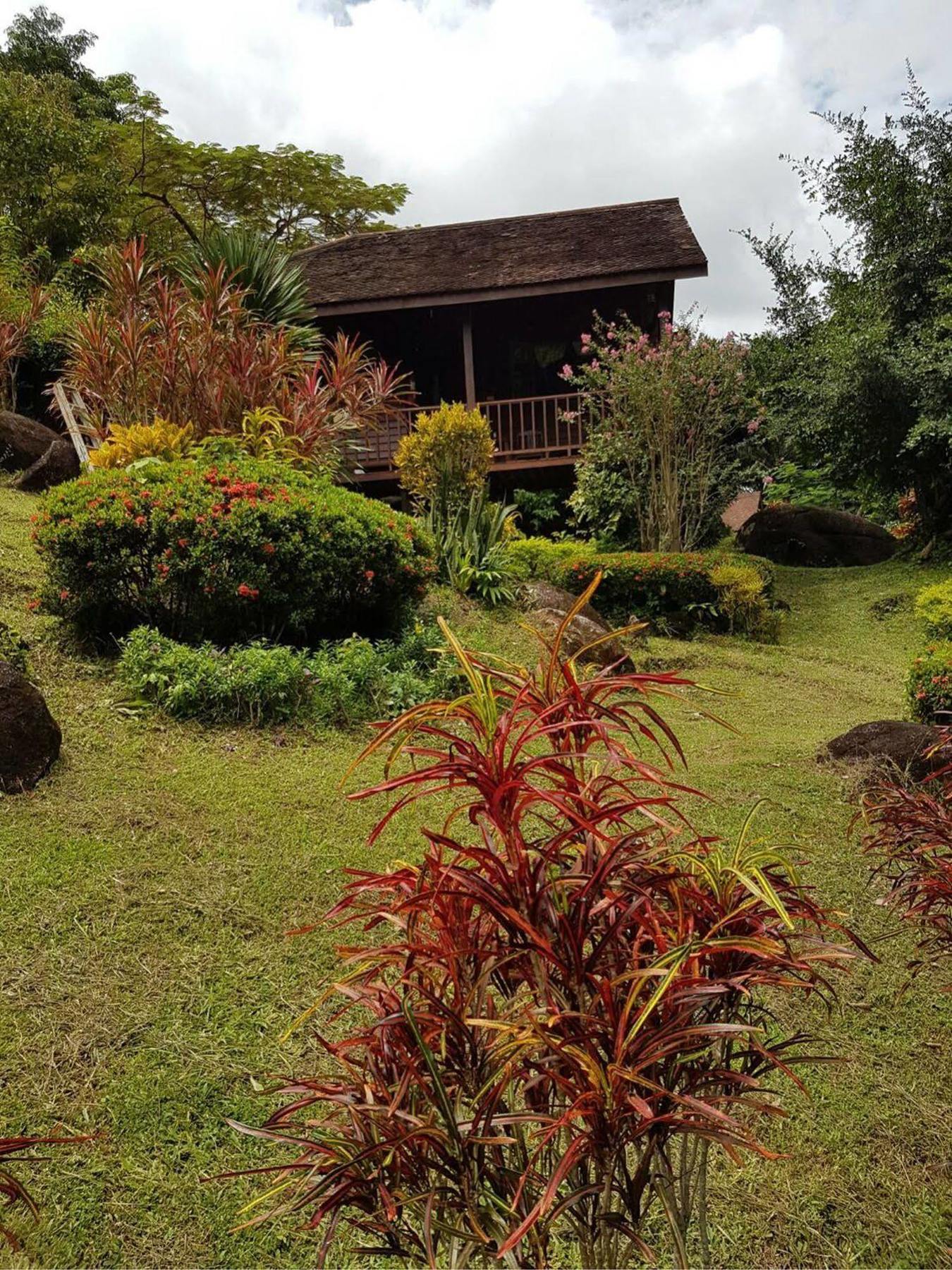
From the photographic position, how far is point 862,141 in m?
14.3

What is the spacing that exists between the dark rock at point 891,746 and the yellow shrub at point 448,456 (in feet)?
18.5

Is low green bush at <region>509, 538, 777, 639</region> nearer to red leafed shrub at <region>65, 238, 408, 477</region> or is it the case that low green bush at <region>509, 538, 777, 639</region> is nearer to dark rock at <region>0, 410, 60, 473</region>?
red leafed shrub at <region>65, 238, 408, 477</region>

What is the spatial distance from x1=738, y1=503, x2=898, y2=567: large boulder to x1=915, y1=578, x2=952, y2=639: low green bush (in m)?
7.56

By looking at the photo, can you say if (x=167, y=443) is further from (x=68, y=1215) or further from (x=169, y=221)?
(x=169, y=221)

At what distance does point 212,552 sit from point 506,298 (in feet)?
35.2

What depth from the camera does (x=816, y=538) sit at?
15758 mm

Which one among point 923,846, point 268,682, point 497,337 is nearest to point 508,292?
point 497,337

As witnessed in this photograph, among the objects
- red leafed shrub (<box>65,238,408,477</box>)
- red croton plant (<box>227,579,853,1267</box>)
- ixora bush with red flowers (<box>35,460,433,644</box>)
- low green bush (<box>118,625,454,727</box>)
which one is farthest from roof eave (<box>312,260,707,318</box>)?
red croton plant (<box>227,579,853,1267</box>)

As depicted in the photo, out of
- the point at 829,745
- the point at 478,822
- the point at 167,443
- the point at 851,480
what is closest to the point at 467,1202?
the point at 478,822

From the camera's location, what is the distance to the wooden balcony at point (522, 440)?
14.9 meters

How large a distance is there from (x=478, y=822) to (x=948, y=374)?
1242 cm

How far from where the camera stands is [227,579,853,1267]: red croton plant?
1.15m

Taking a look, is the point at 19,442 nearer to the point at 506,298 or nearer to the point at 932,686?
the point at 506,298

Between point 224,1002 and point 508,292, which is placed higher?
point 508,292
